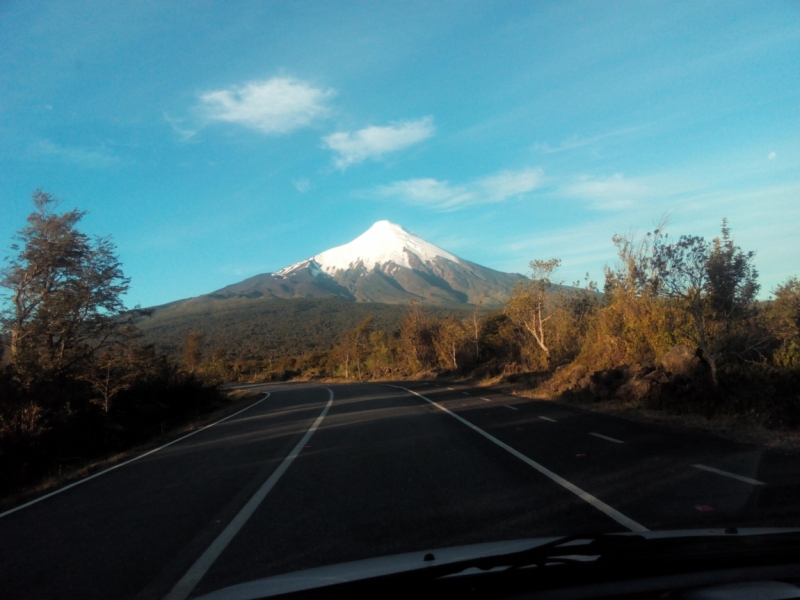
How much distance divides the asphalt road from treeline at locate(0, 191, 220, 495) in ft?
17.4

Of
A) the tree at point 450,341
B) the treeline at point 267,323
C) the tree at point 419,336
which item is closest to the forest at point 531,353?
the tree at point 450,341

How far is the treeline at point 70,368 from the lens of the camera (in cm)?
1476

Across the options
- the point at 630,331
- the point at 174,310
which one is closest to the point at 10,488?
the point at 630,331

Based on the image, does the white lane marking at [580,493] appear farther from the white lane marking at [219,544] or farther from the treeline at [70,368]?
the treeline at [70,368]

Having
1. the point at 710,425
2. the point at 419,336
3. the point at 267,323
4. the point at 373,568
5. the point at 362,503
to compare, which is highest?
the point at 267,323

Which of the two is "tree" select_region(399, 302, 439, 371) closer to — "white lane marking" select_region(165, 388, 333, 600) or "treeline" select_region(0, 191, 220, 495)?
"treeline" select_region(0, 191, 220, 495)

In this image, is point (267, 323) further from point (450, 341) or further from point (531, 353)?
point (531, 353)

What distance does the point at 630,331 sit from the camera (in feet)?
59.8

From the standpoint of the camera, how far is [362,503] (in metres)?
6.48

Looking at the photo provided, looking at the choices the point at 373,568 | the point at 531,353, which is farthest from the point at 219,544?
the point at 531,353

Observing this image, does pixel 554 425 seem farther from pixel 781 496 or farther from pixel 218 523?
pixel 218 523

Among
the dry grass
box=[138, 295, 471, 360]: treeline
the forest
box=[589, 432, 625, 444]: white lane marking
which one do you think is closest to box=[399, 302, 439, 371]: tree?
the forest

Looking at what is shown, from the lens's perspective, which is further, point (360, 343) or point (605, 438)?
point (360, 343)

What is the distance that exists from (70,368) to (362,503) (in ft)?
57.8
